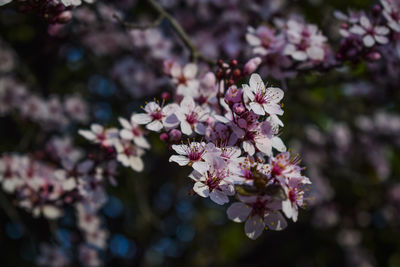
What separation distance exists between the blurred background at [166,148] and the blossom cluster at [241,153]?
1.86 feet

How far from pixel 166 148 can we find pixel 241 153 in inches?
71.4

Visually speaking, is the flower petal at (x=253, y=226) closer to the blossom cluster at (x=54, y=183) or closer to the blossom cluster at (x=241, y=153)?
the blossom cluster at (x=241, y=153)

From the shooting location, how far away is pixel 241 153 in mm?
1438

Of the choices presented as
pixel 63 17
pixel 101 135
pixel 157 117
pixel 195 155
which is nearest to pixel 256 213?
pixel 195 155

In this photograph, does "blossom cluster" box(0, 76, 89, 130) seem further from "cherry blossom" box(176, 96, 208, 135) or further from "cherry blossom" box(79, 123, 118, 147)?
"cherry blossom" box(176, 96, 208, 135)

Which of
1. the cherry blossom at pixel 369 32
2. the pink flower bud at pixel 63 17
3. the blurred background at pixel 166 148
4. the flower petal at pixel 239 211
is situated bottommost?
the blurred background at pixel 166 148

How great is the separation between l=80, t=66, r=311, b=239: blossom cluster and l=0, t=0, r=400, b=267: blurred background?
1.86 feet

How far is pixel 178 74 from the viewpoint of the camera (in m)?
1.95

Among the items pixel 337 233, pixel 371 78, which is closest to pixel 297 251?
pixel 337 233

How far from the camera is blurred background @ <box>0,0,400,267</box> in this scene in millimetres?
2918

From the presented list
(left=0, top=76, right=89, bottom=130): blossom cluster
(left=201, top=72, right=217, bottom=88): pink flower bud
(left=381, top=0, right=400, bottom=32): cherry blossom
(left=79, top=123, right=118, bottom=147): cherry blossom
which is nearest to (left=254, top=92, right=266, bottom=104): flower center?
(left=201, top=72, right=217, bottom=88): pink flower bud

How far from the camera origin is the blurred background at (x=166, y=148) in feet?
9.57

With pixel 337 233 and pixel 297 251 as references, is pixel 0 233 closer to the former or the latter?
pixel 297 251

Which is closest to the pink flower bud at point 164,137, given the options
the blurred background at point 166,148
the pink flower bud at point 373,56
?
the blurred background at point 166,148
